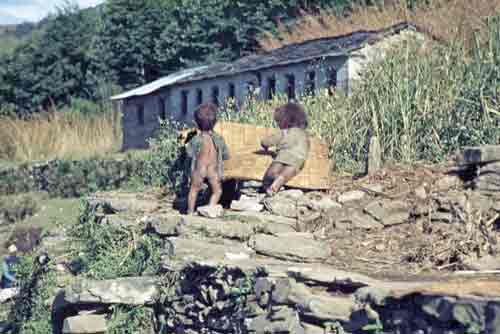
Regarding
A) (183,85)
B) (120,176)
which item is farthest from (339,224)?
(183,85)

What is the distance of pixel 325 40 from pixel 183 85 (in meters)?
10.2

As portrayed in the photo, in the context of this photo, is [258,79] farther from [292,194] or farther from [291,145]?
[292,194]

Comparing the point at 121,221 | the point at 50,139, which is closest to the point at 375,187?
the point at 121,221

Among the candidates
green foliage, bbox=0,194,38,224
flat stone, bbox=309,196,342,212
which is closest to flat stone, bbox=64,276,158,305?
flat stone, bbox=309,196,342,212

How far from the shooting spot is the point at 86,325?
373 inches

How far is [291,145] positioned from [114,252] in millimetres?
2235

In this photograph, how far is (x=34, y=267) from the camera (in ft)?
39.4

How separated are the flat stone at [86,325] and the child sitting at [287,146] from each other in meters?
2.09

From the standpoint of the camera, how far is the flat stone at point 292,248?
8.73 m

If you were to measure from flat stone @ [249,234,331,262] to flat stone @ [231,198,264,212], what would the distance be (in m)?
0.86

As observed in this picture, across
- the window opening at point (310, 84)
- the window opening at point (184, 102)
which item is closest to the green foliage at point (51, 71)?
the window opening at point (184, 102)

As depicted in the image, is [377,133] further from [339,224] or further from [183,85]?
[183,85]

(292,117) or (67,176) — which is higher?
(292,117)

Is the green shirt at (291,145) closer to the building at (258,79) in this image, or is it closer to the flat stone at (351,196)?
the flat stone at (351,196)
